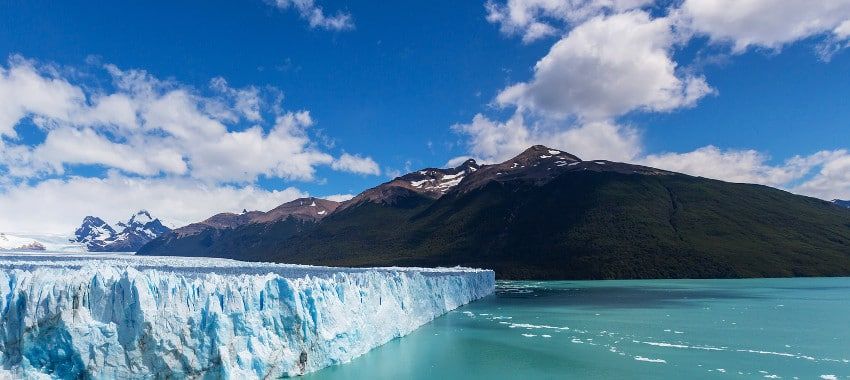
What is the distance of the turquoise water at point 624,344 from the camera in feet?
67.7

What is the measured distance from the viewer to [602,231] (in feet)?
335

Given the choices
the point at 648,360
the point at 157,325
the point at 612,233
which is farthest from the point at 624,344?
the point at 612,233

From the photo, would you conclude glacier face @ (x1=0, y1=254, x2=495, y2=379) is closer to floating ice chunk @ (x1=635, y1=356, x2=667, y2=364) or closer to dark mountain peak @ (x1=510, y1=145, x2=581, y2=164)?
floating ice chunk @ (x1=635, y1=356, x2=667, y2=364)

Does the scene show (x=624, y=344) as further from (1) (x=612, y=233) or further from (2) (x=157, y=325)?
(1) (x=612, y=233)

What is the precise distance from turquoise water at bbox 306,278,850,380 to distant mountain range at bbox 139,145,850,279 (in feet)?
162

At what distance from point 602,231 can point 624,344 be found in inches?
3138

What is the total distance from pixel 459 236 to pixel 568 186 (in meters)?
30.5

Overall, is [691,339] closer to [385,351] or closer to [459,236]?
[385,351]

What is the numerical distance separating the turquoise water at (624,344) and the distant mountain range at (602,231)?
A: 4932cm

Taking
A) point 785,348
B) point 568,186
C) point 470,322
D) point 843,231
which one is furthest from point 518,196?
point 785,348

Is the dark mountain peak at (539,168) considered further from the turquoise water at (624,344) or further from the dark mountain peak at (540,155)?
the turquoise water at (624,344)

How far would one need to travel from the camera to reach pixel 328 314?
71.6 ft

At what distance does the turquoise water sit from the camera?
2064 centimetres

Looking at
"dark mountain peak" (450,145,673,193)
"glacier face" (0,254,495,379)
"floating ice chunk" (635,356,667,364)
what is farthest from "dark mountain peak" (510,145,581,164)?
"glacier face" (0,254,495,379)
